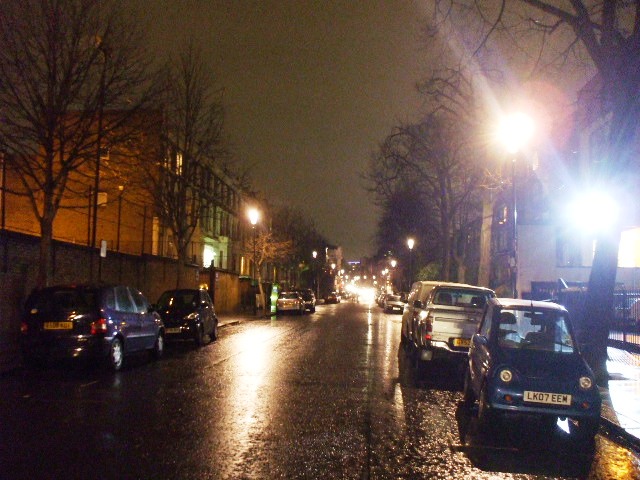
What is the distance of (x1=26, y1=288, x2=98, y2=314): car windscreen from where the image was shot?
14242 mm

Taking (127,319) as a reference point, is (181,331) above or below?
below

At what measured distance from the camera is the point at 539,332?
10.3m

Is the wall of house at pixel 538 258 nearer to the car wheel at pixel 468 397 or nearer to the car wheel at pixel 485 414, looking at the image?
the car wheel at pixel 468 397

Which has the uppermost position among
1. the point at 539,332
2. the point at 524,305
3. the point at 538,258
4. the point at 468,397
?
the point at 538,258

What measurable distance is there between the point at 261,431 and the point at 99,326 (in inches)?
259

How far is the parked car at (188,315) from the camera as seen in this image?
69.2 ft

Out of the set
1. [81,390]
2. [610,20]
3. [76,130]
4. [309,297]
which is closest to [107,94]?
[76,130]

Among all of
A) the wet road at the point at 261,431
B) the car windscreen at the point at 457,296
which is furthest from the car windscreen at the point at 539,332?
the car windscreen at the point at 457,296

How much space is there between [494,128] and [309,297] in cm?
2268

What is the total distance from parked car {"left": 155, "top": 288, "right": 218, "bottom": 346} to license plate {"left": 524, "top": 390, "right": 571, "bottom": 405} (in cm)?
1369

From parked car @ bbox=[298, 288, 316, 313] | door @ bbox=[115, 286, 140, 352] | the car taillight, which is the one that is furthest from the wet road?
parked car @ bbox=[298, 288, 316, 313]

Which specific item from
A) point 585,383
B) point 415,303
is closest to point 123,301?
point 415,303

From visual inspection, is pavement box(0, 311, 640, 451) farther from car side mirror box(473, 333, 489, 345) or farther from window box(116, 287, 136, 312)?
window box(116, 287, 136, 312)

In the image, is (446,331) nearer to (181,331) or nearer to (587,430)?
(587,430)
